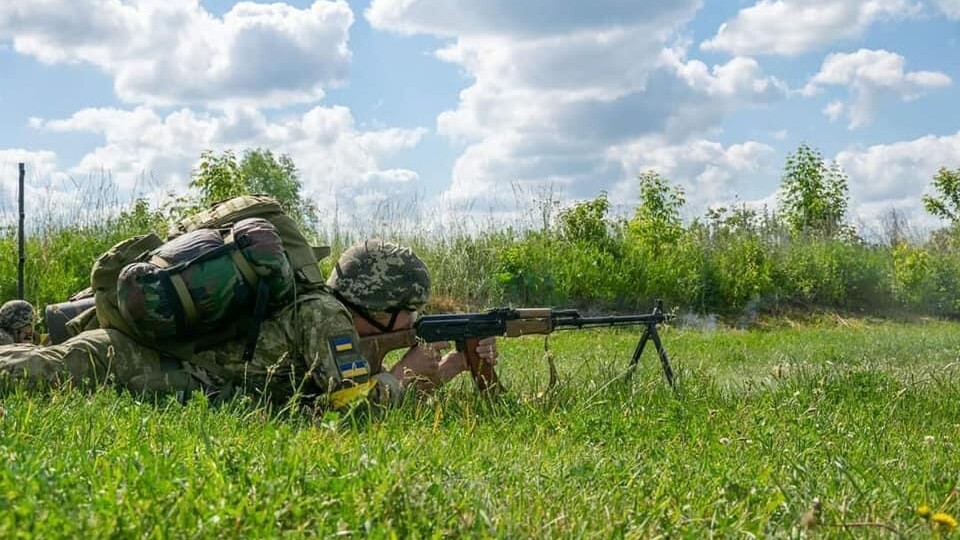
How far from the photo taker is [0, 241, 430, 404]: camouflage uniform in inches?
203

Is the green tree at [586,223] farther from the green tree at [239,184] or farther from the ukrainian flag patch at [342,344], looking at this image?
the ukrainian flag patch at [342,344]

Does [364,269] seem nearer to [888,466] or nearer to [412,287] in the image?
[412,287]

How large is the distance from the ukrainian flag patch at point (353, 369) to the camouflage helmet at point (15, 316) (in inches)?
142

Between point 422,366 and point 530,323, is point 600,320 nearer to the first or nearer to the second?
point 530,323

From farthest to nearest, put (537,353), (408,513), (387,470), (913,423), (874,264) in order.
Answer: (874,264) → (537,353) → (913,423) → (387,470) → (408,513)

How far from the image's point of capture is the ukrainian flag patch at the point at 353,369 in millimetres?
5113

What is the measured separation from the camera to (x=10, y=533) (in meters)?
2.22

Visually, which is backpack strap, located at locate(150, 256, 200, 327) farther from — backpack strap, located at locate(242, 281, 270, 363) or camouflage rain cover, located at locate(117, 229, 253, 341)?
backpack strap, located at locate(242, 281, 270, 363)

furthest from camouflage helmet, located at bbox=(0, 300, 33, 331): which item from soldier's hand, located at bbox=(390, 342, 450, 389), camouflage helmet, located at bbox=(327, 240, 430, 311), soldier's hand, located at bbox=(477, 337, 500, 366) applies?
soldier's hand, located at bbox=(477, 337, 500, 366)

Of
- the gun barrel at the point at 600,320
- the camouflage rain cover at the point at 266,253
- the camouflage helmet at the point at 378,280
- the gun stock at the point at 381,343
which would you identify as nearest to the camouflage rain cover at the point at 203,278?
the camouflage rain cover at the point at 266,253

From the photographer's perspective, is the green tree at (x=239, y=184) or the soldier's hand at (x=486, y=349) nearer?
the soldier's hand at (x=486, y=349)

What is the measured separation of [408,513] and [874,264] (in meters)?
20.5

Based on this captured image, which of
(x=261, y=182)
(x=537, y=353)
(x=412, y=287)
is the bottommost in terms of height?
(x=537, y=353)

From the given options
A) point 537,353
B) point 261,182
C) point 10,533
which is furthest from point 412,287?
point 261,182
